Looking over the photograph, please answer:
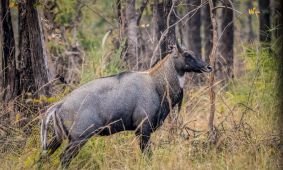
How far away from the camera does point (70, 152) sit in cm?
812

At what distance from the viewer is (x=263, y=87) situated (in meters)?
11.1

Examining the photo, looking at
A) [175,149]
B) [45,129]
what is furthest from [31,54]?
[175,149]

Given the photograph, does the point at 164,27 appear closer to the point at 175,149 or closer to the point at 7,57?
the point at 7,57

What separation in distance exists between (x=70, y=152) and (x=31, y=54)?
235 cm

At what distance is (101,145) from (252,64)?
166 inches

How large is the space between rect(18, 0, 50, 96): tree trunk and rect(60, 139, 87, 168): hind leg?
1.86 metres

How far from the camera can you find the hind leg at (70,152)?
8094 millimetres

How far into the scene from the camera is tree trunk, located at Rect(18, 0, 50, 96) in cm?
991

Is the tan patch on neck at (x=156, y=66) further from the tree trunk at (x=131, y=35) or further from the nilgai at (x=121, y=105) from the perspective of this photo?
the tree trunk at (x=131, y=35)

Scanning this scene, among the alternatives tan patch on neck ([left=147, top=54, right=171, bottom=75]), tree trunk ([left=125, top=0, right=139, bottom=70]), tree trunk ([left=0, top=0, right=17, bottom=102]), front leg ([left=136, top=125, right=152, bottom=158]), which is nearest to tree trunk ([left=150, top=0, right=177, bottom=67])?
tan patch on neck ([left=147, top=54, right=171, bottom=75])

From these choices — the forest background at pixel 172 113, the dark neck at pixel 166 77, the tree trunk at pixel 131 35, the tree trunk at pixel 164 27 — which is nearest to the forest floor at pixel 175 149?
the forest background at pixel 172 113

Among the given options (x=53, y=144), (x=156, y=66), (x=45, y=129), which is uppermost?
(x=156, y=66)

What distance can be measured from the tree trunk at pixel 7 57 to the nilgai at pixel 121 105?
6.43ft

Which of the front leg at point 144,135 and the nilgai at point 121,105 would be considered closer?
the nilgai at point 121,105
